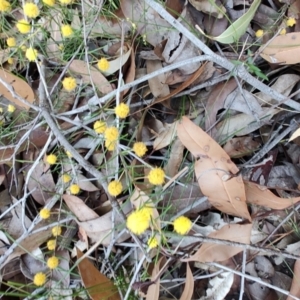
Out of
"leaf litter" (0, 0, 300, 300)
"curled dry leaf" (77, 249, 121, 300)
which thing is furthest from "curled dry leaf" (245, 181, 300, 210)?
"curled dry leaf" (77, 249, 121, 300)

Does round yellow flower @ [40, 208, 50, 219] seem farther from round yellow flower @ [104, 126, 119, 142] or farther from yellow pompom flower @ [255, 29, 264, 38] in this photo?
yellow pompom flower @ [255, 29, 264, 38]

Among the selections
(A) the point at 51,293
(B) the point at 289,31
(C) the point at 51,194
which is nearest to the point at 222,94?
(B) the point at 289,31

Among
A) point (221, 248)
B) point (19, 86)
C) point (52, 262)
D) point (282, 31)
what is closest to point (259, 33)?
point (282, 31)

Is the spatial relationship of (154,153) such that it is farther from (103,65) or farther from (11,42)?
(11,42)

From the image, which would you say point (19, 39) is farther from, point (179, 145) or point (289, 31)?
point (289, 31)

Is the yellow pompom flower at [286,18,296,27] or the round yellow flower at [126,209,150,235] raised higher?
the yellow pompom flower at [286,18,296,27]

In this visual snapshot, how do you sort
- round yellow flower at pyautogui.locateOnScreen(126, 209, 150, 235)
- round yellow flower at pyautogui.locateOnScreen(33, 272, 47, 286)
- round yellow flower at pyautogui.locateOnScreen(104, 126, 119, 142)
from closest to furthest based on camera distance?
1. round yellow flower at pyautogui.locateOnScreen(126, 209, 150, 235)
2. round yellow flower at pyautogui.locateOnScreen(104, 126, 119, 142)
3. round yellow flower at pyautogui.locateOnScreen(33, 272, 47, 286)

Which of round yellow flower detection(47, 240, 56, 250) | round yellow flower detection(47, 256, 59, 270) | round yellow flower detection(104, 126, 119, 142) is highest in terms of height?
round yellow flower detection(104, 126, 119, 142)

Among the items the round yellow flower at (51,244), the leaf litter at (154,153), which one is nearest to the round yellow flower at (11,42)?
the leaf litter at (154,153)
